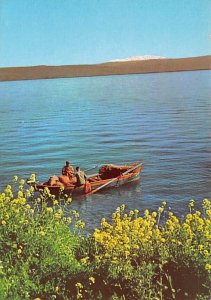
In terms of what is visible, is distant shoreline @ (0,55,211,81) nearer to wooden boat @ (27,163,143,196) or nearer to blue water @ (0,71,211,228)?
blue water @ (0,71,211,228)

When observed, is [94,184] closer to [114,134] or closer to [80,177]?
[80,177]

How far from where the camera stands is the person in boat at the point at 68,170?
561 cm

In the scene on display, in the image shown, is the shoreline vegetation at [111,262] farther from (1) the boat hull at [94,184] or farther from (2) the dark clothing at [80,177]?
(2) the dark clothing at [80,177]

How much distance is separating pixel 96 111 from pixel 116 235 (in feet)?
5.25

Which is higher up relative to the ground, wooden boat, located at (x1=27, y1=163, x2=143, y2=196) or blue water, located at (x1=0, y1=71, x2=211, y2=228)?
blue water, located at (x1=0, y1=71, x2=211, y2=228)

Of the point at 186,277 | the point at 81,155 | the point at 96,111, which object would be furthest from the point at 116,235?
the point at 96,111

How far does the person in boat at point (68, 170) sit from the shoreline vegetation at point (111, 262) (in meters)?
0.93

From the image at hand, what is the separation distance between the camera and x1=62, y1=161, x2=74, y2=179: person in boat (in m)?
5.61

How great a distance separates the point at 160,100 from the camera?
6.15m

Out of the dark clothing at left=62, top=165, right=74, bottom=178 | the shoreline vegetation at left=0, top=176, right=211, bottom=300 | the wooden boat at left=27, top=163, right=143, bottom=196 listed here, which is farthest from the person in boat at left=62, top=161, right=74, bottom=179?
the shoreline vegetation at left=0, top=176, right=211, bottom=300

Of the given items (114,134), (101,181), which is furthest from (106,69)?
(101,181)

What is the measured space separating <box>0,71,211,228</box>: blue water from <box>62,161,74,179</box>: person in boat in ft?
0.18

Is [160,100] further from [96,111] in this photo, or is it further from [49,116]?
[49,116]

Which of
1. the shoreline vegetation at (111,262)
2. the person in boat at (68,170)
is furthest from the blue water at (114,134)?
the shoreline vegetation at (111,262)
